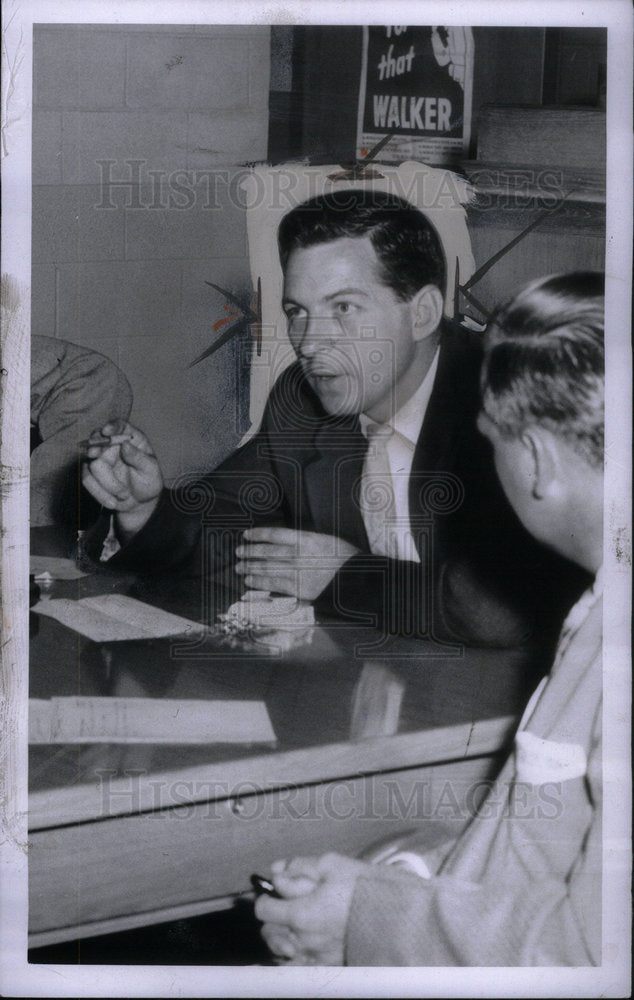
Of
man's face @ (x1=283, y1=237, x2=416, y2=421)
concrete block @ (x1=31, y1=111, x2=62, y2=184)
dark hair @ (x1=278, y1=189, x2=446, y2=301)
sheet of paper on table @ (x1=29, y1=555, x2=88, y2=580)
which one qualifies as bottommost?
sheet of paper on table @ (x1=29, y1=555, x2=88, y2=580)

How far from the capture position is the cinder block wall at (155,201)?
1487 millimetres

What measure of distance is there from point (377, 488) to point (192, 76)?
0.69 meters

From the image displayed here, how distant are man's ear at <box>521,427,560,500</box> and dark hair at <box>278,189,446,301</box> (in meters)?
0.27

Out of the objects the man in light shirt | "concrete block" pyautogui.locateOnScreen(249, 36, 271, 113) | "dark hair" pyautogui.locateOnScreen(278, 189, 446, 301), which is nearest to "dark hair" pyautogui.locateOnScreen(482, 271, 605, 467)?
the man in light shirt

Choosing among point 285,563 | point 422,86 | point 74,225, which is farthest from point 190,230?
point 285,563

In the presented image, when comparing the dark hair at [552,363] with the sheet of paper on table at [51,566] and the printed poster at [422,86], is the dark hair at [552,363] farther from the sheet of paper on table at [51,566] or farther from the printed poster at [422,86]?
the sheet of paper on table at [51,566]

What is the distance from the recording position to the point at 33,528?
1.52m

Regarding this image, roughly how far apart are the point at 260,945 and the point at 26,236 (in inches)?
44.9

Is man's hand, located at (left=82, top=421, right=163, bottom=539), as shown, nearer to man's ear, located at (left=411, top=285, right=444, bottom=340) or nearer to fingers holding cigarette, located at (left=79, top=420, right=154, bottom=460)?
fingers holding cigarette, located at (left=79, top=420, right=154, bottom=460)

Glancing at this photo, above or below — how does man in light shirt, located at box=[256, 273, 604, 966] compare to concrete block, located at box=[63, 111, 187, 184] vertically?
below

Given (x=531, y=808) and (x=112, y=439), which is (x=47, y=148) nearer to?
(x=112, y=439)

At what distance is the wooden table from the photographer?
4.77 feet

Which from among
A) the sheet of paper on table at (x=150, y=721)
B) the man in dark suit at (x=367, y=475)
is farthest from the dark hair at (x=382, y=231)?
the sheet of paper on table at (x=150, y=721)

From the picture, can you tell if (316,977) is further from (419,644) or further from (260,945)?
(419,644)
